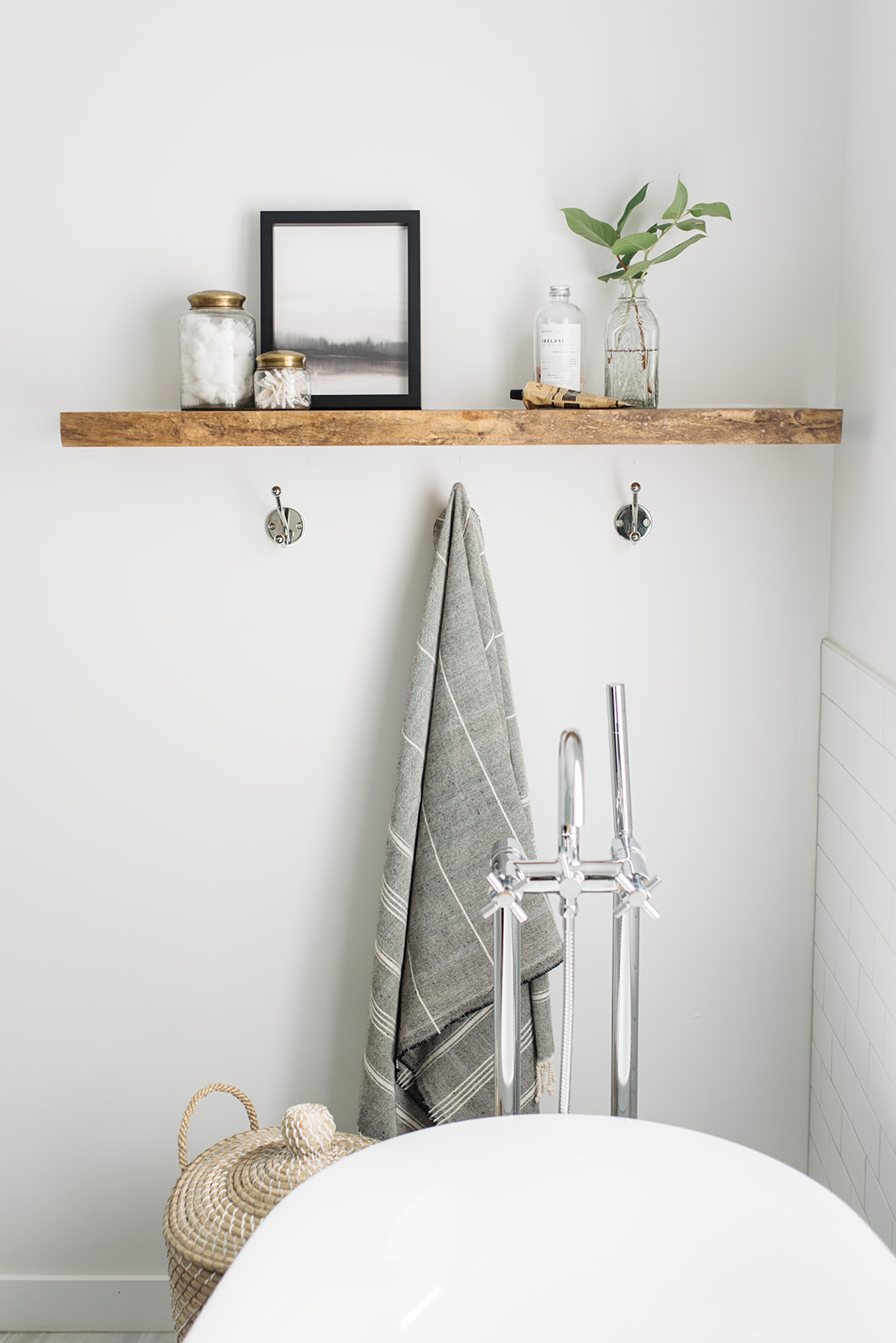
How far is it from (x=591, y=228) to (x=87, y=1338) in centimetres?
189

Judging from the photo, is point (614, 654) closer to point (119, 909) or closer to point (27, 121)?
point (119, 909)

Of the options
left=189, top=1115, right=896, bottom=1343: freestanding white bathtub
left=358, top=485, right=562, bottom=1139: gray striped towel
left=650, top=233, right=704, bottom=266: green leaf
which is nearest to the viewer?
left=189, top=1115, right=896, bottom=1343: freestanding white bathtub

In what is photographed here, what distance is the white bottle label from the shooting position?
140 cm

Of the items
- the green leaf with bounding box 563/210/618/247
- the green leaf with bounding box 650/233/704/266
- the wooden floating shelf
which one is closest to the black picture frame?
the wooden floating shelf

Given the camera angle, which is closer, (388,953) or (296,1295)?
(296,1295)

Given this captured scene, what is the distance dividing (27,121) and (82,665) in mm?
794

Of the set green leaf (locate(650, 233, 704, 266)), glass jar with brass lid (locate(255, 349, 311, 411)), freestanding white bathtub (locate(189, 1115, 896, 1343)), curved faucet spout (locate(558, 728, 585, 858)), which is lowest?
freestanding white bathtub (locate(189, 1115, 896, 1343))

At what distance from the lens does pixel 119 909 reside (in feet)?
5.41

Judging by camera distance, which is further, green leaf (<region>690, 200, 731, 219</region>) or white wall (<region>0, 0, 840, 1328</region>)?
white wall (<region>0, 0, 840, 1328</region>)

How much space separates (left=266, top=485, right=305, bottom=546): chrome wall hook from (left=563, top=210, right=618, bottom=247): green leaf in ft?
1.83

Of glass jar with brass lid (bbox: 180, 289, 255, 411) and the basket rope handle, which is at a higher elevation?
glass jar with brass lid (bbox: 180, 289, 255, 411)

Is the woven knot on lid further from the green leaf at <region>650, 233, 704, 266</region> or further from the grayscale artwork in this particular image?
the green leaf at <region>650, 233, 704, 266</region>

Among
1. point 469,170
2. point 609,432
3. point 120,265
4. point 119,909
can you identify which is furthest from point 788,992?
point 120,265

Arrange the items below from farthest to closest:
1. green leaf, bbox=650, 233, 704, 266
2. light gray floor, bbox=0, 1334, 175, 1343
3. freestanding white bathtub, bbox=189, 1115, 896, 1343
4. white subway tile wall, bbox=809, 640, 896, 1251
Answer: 1. light gray floor, bbox=0, 1334, 175, 1343
2. green leaf, bbox=650, 233, 704, 266
3. white subway tile wall, bbox=809, 640, 896, 1251
4. freestanding white bathtub, bbox=189, 1115, 896, 1343
